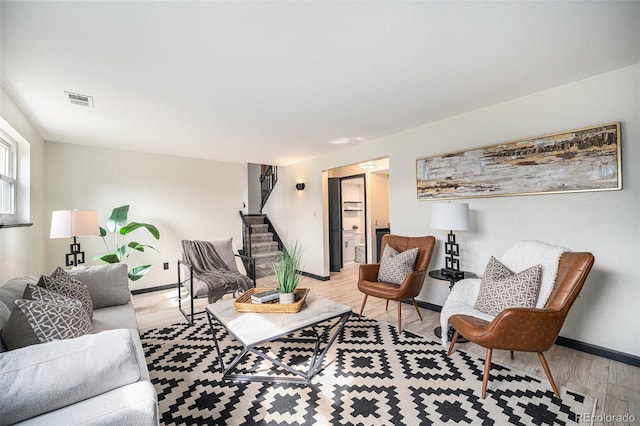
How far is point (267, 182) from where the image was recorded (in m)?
7.23

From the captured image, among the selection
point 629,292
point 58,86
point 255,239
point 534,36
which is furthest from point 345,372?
point 255,239

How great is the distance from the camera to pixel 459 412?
5.48ft

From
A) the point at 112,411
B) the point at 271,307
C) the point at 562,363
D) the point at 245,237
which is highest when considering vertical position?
the point at 245,237

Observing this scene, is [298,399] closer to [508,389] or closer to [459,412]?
[459,412]

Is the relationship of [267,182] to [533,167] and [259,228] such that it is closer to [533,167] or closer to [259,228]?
[259,228]

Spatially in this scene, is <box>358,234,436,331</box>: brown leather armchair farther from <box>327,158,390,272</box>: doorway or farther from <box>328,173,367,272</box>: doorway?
<box>328,173,367,272</box>: doorway

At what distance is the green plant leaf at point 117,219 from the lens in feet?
12.9

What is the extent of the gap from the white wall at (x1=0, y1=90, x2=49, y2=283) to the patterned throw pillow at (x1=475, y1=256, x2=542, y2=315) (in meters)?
3.93

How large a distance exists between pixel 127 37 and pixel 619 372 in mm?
4219

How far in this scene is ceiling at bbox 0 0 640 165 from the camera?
5.01 ft

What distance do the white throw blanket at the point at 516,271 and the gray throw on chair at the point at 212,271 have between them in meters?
2.26

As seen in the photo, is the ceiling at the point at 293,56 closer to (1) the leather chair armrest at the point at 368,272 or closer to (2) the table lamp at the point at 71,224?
(2) the table lamp at the point at 71,224

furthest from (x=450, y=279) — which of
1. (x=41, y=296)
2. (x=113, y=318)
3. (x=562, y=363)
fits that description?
(x=41, y=296)

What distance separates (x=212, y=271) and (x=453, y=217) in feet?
9.90
